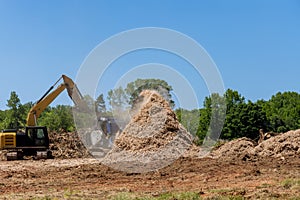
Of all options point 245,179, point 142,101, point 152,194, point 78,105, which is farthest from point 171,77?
point 78,105

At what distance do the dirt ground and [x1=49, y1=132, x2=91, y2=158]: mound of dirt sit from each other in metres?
11.7

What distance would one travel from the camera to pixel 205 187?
11609mm

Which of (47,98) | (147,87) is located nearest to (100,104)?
(147,87)

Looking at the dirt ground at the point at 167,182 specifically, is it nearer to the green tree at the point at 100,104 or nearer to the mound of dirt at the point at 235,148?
the green tree at the point at 100,104

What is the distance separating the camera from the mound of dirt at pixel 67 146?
30.4 metres

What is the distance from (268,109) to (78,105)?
5427 cm

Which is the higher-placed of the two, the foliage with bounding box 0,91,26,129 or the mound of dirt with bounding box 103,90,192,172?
the foliage with bounding box 0,91,26,129

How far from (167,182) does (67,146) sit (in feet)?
66.6

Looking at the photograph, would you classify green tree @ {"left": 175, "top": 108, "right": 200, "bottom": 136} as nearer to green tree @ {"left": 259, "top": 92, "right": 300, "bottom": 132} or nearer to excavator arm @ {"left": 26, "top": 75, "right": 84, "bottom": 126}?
excavator arm @ {"left": 26, "top": 75, "right": 84, "bottom": 126}

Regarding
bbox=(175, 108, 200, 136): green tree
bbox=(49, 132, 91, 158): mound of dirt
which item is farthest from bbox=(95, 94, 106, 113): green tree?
bbox=(49, 132, 91, 158): mound of dirt

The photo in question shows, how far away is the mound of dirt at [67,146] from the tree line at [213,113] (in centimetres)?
435

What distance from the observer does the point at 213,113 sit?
2894 cm

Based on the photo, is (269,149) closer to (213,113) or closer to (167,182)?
(213,113)

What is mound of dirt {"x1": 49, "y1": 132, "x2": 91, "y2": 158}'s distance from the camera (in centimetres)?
3036
